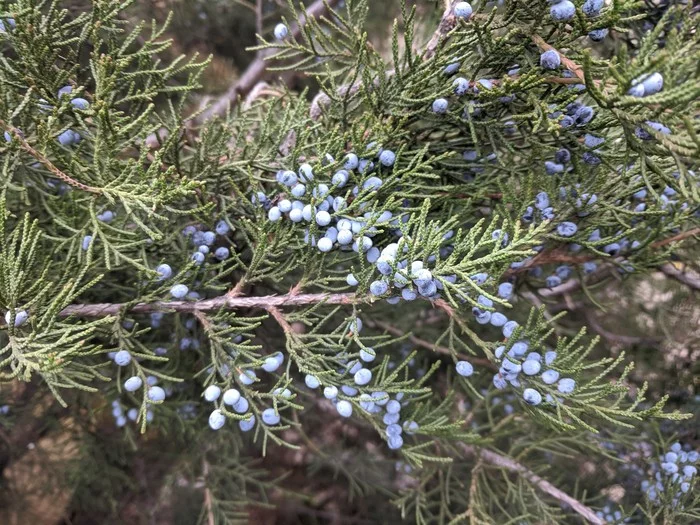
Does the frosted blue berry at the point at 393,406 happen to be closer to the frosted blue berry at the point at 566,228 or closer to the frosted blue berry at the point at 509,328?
the frosted blue berry at the point at 509,328

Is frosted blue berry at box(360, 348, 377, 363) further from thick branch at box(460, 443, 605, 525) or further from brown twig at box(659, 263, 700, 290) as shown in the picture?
brown twig at box(659, 263, 700, 290)

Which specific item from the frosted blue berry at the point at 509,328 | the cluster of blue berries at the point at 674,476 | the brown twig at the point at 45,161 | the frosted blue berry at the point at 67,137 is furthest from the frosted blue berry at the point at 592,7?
the cluster of blue berries at the point at 674,476

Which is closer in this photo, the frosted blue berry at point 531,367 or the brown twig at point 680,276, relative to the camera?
the frosted blue berry at point 531,367

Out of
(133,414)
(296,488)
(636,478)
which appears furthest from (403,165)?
(296,488)

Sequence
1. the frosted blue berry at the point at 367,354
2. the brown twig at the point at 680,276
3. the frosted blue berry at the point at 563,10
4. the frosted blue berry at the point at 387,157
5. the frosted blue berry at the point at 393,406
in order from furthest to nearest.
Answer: the brown twig at the point at 680,276
the frosted blue berry at the point at 393,406
the frosted blue berry at the point at 387,157
the frosted blue berry at the point at 367,354
the frosted blue berry at the point at 563,10

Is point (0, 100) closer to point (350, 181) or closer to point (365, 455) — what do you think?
point (350, 181)

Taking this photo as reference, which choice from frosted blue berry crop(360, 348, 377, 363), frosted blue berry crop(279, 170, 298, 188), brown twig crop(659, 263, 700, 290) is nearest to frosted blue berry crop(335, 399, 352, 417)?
frosted blue berry crop(360, 348, 377, 363)
